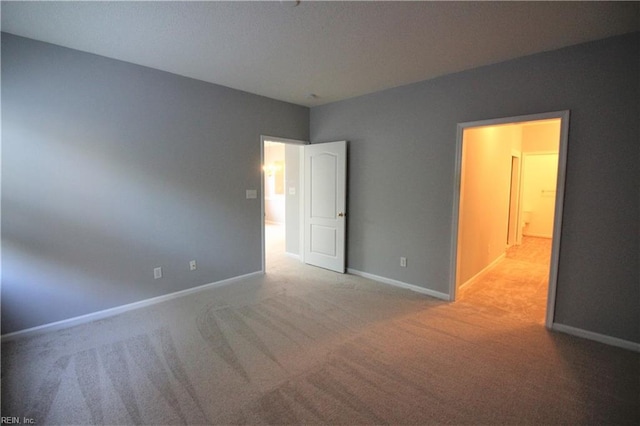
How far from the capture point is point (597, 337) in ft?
8.36

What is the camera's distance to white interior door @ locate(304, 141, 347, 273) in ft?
14.1

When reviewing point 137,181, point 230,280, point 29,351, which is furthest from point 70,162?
point 230,280

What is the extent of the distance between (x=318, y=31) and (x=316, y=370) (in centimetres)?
262

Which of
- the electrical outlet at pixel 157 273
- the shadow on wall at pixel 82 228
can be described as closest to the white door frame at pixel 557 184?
the shadow on wall at pixel 82 228

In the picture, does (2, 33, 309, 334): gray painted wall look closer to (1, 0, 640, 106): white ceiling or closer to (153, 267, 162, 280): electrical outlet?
(153, 267, 162, 280): electrical outlet

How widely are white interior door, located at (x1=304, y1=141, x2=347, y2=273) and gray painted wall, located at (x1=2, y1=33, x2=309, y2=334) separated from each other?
1.05m

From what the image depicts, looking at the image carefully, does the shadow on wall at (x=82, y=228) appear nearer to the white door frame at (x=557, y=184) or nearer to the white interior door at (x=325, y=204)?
the white interior door at (x=325, y=204)

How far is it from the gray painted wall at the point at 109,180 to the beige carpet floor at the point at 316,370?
419 millimetres

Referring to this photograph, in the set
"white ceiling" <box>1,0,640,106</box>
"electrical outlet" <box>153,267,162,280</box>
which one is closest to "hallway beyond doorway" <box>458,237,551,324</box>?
"white ceiling" <box>1,0,640,106</box>

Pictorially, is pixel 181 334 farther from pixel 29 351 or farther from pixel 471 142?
pixel 471 142

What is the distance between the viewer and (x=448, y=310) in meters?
3.15

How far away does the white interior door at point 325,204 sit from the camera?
4.29 m

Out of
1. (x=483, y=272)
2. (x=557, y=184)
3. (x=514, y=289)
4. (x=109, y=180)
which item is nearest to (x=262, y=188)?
(x=109, y=180)

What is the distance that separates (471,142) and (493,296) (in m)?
1.88
